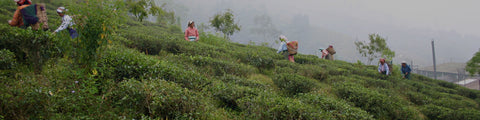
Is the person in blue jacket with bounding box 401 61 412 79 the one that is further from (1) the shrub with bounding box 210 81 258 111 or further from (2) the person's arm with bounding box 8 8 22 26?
(2) the person's arm with bounding box 8 8 22 26

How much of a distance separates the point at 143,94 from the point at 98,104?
0.53 metres

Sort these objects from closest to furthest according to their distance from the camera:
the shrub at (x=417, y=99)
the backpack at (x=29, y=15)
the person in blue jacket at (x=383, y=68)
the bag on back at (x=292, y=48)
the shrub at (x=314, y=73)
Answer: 1. the backpack at (x=29, y=15)
2. the shrub at (x=314, y=73)
3. the shrub at (x=417, y=99)
4. the bag on back at (x=292, y=48)
5. the person in blue jacket at (x=383, y=68)

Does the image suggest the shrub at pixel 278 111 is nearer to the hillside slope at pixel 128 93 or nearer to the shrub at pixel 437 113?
the hillside slope at pixel 128 93

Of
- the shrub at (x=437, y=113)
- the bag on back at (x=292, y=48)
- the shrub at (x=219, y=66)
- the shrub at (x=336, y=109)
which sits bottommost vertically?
the shrub at (x=437, y=113)

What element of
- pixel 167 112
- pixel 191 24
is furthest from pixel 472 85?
pixel 167 112

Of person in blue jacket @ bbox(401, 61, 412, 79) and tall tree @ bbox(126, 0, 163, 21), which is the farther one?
person in blue jacket @ bbox(401, 61, 412, 79)

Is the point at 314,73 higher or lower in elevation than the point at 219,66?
lower

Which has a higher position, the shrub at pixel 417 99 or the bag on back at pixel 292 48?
the bag on back at pixel 292 48

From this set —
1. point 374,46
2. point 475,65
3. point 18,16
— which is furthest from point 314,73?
point 475,65

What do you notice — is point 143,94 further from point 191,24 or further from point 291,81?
point 191,24

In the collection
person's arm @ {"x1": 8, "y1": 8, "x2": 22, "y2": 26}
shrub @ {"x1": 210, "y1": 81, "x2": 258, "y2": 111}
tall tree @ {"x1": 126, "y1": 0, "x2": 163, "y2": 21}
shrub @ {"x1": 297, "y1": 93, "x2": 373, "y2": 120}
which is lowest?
shrub @ {"x1": 297, "y1": 93, "x2": 373, "y2": 120}

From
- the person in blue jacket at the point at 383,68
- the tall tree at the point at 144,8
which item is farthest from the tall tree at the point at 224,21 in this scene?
the person in blue jacket at the point at 383,68

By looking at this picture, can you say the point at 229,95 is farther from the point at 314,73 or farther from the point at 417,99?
the point at 417,99

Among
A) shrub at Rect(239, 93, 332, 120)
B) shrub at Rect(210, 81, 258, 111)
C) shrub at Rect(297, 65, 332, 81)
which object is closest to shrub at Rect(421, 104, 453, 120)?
shrub at Rect(297, 65, 332, 81)
